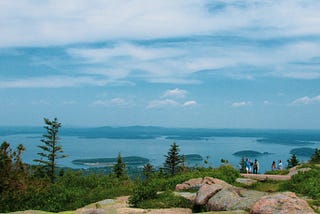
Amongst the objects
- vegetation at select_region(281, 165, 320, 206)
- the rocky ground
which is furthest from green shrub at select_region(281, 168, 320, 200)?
the rocky ground

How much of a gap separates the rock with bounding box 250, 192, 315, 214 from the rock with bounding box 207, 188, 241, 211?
4.72 ft

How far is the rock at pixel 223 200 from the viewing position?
36.0 ft

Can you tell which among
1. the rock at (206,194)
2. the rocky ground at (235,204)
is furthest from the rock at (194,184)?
the rock at (206,194)

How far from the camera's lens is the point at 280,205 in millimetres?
9188

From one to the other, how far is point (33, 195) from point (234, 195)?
11629 millimetres

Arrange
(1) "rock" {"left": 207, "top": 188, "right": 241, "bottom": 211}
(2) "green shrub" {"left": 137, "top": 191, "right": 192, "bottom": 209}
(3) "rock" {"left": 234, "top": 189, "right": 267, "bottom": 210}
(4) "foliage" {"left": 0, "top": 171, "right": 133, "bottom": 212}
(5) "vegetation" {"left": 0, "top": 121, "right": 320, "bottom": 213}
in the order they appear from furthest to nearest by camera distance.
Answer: (4) "foliage" {"left": 0, "top": 171, "right": 133, "bottom": 212} → (5) "vegetation" {"left": 0, "top": 121, "right": 320, "bottom": 213} → (2) "green shrub" {"left": 137, "top": 191, "right": 192, "bottom": 209} → (1) "rock" {"left": 207, "top": 188, "right": 241, "bottom": 211} → (3) "rock" {"left": 234, "top": 189, "right": 267, "bottom": 210}

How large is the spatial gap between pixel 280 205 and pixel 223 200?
2.36 meters

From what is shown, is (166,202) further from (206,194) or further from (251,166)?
(251,166)

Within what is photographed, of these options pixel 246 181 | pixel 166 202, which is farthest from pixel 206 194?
pixel 246 181

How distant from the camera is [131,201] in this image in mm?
14398

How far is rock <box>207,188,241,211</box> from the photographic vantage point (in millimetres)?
10979

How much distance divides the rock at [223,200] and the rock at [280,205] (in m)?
1.44

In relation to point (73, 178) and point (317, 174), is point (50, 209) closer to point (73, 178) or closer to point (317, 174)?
point (73, 178)

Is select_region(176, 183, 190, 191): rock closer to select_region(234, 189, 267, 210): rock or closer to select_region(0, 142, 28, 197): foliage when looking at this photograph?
select_region(234, 189, 267, 210): rock
